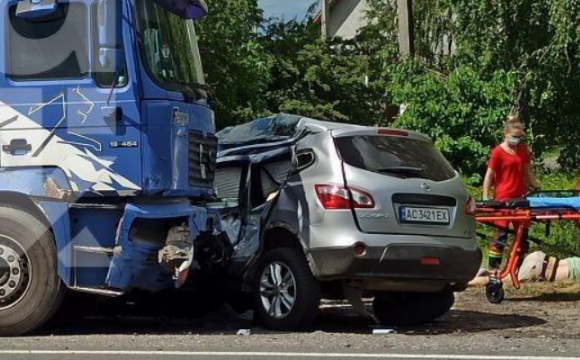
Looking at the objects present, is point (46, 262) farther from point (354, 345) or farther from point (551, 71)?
point (551, 71)

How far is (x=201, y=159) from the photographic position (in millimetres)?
9086

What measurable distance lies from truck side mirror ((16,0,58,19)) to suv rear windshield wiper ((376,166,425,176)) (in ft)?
10.2

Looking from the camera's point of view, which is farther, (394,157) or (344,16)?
(344,16)

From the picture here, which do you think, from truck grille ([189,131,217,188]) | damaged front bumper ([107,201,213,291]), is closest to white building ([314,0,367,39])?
truck grille ([189,131,217,188])

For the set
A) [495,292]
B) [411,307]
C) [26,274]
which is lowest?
[495,292]

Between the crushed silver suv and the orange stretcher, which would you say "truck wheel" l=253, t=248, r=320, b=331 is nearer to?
the crushed silver suv

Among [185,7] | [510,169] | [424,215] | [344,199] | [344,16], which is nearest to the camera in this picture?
[344,199]

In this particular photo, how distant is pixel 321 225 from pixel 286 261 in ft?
1.74

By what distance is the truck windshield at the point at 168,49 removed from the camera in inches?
339

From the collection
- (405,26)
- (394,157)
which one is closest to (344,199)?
(394,157)

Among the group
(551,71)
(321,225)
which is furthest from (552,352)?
(551,71)

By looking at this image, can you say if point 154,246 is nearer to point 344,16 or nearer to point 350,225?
point 350,225

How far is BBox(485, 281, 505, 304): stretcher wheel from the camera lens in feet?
36.1

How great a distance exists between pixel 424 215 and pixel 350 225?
2.45ft
